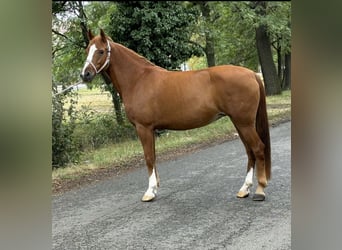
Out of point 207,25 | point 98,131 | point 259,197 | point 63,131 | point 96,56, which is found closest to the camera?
point 259,197

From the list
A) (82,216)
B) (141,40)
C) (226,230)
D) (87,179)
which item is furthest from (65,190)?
(141,40)

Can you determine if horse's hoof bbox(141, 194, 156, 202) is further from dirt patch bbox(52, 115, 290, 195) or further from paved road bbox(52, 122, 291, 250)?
dirt patch bbox(52, 115, 290, 195)

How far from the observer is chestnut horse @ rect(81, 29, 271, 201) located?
3.27m

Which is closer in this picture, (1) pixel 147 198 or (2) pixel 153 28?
(1) pixel 147 198

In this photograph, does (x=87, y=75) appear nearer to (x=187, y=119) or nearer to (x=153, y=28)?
(x=187, y=119)

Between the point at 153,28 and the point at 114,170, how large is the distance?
→ 2699mm

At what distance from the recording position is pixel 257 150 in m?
3.29

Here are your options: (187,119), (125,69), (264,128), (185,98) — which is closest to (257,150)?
(264,128)

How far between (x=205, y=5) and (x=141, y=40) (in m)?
2.11

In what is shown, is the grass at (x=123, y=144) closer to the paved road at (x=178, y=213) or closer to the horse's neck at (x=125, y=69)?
the paved road at (x=178, y=213)

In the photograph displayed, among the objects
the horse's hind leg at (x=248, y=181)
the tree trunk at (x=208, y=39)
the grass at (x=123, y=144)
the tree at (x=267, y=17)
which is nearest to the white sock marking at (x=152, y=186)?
the horse's hind leg at (x=248, y=181)

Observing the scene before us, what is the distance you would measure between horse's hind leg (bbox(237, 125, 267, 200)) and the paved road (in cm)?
11
